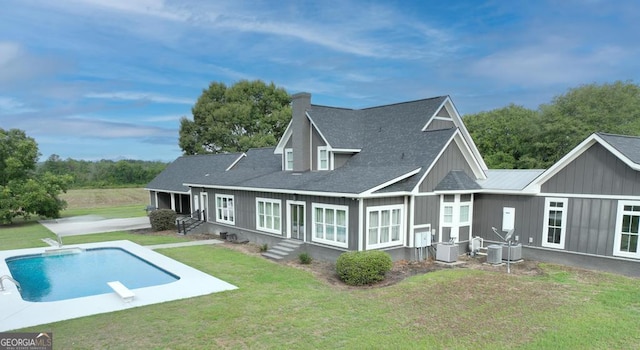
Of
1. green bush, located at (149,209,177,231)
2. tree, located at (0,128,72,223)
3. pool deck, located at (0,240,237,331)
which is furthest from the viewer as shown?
tree, located at (0,128,72,223)

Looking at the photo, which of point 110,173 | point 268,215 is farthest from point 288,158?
point 110,173

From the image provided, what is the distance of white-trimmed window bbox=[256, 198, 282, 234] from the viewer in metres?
17.8

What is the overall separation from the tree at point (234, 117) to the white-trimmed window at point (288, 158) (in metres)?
23.1

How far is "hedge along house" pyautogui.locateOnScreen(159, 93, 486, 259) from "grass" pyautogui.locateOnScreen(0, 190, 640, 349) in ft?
9.29

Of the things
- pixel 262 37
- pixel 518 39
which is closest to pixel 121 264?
pixel 262 37

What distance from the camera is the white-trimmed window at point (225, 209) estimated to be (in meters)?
21.4

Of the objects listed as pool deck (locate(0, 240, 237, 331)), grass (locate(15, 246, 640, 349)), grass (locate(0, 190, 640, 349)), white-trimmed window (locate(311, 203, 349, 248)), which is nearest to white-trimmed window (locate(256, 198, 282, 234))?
white-trimmed window (locate(311, 203, 349, 248))

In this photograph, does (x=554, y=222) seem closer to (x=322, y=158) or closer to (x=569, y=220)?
(x=569, y=220)

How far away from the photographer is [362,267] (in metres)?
11.8

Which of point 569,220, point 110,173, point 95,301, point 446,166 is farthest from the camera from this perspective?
point 110,173

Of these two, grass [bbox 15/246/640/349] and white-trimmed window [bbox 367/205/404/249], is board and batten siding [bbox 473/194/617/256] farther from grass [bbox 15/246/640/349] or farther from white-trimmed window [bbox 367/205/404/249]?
white-trimmed window [bbox 367/205/404/249]

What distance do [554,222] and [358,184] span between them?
325 inches

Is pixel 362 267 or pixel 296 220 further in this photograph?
pixel 296 220

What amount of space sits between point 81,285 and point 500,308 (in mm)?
14306
